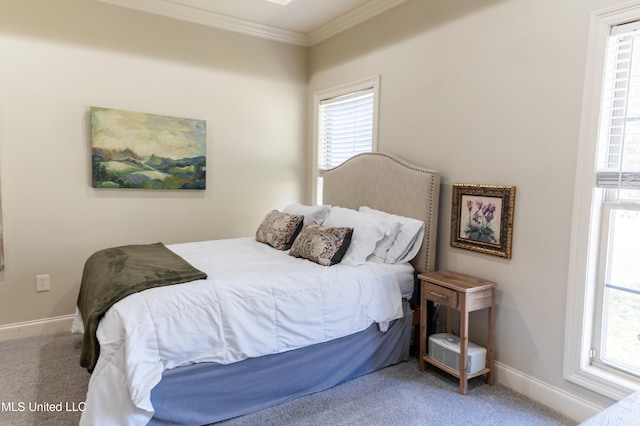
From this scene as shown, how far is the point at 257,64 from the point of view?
4.17 m

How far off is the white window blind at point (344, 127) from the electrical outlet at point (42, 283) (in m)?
2.70

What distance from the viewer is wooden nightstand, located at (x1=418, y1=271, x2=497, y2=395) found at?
2383mm

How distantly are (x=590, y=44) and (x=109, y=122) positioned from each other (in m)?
3.48

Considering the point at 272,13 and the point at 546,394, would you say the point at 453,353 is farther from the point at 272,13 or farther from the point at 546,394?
the point at 272,13

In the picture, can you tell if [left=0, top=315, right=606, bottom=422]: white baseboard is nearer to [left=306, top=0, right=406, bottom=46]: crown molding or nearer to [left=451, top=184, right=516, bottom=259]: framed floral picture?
[left=451, top=184, right=516, bottom=259]: framed floral picture

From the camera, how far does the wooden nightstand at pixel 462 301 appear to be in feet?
7.82

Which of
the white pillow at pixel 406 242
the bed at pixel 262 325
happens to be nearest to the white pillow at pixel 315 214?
the bed at pixel 262 325

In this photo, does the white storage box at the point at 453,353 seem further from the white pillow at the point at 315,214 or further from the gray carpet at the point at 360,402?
the white pillow at the point at 315,214

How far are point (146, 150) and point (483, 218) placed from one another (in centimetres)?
287

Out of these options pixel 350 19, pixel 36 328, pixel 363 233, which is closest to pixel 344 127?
pixel 350 19

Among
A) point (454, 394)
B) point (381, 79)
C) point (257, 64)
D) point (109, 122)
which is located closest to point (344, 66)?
point (381, 79)

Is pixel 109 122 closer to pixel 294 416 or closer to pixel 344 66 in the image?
pixel 344 66

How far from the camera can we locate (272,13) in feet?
12.5

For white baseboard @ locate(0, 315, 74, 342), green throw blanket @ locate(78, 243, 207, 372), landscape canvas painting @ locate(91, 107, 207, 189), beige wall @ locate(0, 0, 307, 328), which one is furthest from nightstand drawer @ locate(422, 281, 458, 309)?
white baseboard @ locate(0, 315, 74, 342)
